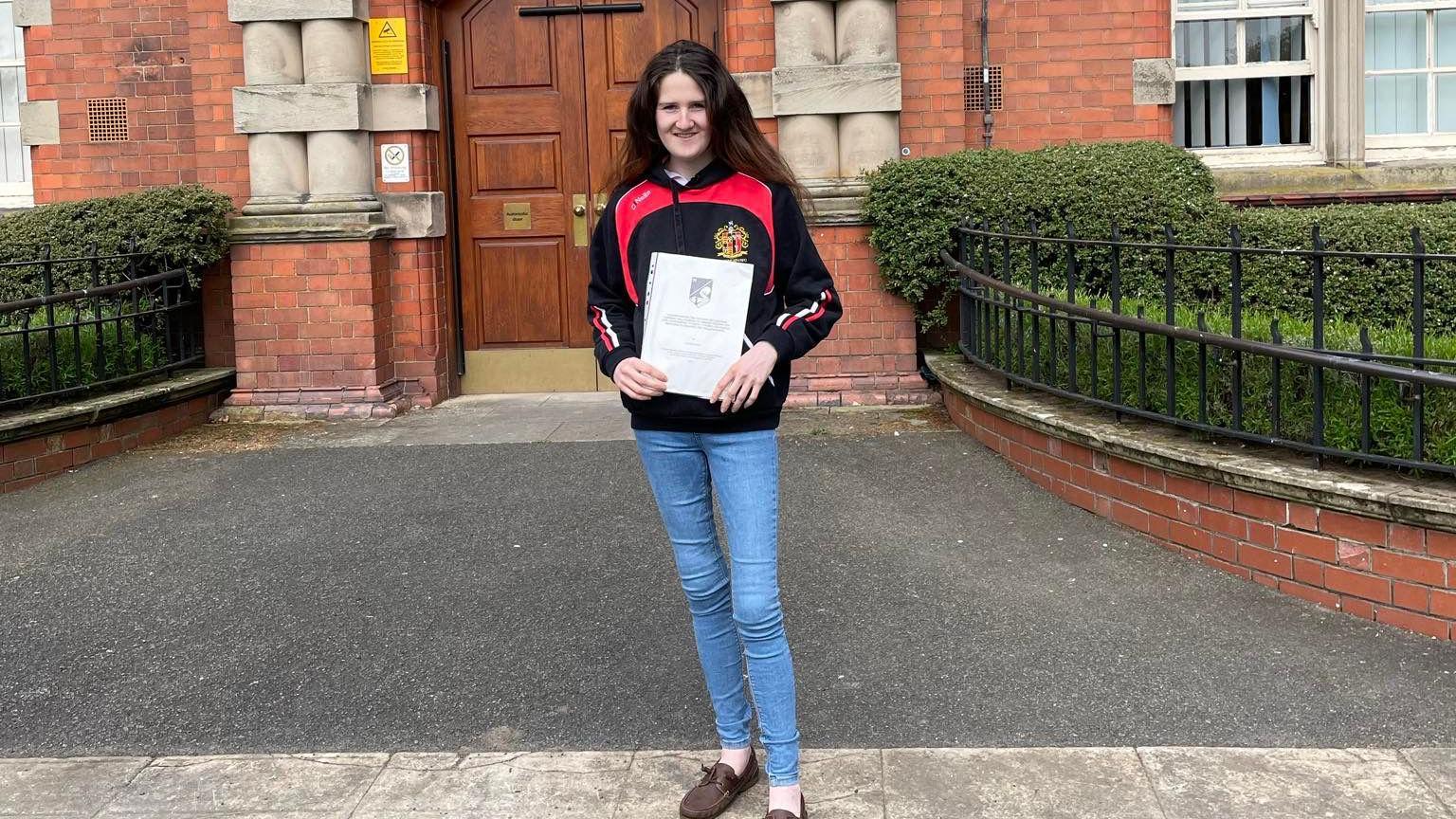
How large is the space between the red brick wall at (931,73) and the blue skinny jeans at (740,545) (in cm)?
617

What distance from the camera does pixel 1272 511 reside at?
218 inches

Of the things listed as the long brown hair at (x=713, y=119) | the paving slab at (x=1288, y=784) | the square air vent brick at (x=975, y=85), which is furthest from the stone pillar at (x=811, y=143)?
the paving slab at (x=1288, y=784)

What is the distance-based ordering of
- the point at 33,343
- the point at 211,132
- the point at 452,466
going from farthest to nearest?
the point at 211,132
the point at 33,343
the point at 452,466

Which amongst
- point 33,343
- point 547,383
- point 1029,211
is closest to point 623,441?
point 547,383

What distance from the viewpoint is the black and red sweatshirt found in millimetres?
3721

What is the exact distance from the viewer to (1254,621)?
5285 mm

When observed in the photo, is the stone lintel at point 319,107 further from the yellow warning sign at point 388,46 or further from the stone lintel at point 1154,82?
the stone lintel at point 1154,82

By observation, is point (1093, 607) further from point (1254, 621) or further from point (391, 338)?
point (391, 338)

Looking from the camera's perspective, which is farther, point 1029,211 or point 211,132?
point 211,132

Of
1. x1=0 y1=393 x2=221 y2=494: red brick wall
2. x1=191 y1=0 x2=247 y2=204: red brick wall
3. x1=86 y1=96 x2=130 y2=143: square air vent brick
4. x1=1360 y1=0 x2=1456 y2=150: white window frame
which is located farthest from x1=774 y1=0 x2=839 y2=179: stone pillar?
x1=86 y1=96 x2=130 y2=143: square air vent brick

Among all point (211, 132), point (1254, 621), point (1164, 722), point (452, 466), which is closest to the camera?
point (1164, 722)

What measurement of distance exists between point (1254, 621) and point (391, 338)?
622cm

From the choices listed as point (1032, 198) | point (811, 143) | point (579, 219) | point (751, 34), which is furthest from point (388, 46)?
point (1032, 198)

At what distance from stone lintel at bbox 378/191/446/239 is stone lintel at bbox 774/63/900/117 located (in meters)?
2.36
